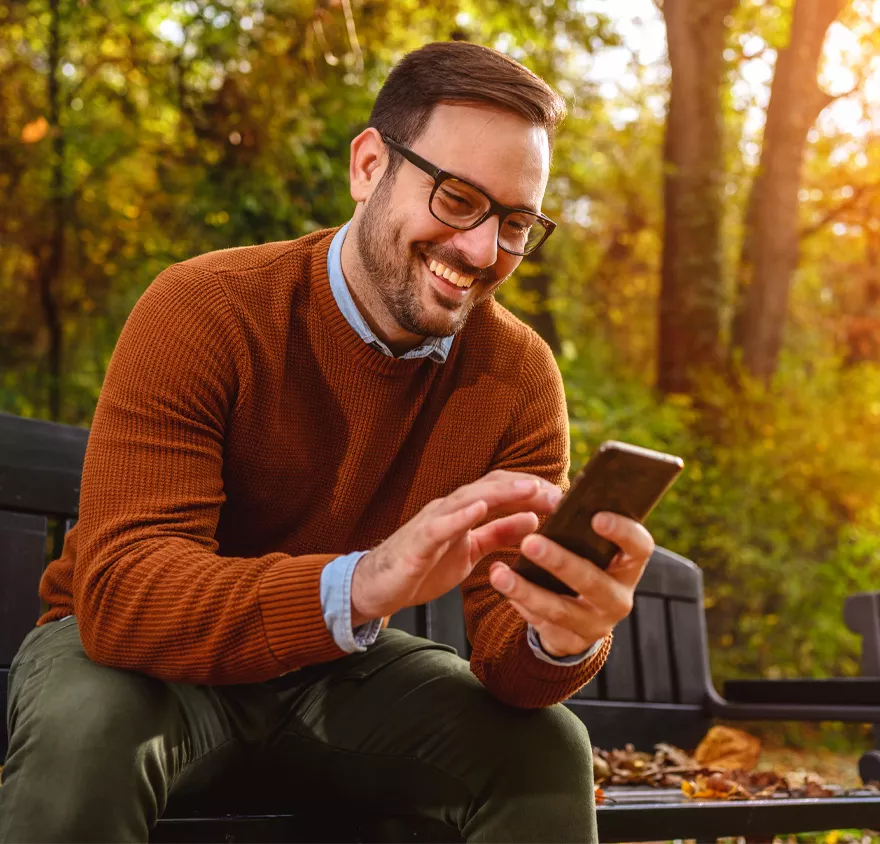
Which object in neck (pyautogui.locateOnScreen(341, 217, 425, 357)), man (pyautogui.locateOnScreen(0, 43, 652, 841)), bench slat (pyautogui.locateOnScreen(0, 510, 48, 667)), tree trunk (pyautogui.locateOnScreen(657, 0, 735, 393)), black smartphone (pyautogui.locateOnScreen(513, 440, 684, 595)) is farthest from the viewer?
tree trunk (pyautogui.locateOnScreen(657, 0, 735, 393))

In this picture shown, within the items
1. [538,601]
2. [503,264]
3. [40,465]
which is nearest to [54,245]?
[40,465]

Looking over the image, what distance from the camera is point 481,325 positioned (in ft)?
7.98

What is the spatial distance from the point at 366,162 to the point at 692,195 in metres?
6.59

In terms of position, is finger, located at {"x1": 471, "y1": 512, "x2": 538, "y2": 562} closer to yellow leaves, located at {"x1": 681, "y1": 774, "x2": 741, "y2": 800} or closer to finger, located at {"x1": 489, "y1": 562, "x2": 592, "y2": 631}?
finger, located at {"x1": 489, "y1": 562, "x2": 592, "y2": 631}

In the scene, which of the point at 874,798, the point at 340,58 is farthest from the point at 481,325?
the point at 340,58

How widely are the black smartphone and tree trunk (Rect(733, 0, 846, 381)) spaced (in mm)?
7438

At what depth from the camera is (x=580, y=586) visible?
167 centimetres

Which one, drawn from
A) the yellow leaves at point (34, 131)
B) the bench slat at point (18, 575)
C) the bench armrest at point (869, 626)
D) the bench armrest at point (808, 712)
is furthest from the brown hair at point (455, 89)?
the yellow leaves at point (34, 131)

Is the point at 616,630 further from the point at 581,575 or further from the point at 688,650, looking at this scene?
the point at 581,575

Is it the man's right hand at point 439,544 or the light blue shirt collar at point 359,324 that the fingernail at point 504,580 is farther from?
the light blue shirt collar at point 359,324

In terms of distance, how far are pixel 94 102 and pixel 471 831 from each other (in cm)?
611

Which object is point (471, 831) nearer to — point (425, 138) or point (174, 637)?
point (174, 637)

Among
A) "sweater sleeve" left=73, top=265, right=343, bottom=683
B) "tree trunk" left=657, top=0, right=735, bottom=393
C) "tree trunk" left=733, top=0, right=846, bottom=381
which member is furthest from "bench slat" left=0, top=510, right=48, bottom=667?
"tree trunk" left=733, top=0, right=846, bottom=381

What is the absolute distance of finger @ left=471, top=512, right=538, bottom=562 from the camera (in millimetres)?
1754
